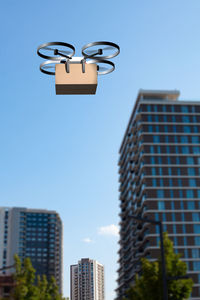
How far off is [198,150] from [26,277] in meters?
58.8

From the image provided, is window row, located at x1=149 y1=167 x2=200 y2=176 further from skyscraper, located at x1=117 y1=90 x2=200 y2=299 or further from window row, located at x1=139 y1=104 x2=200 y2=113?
window row, located at x1=139 y1=104 x2=200 y2=113

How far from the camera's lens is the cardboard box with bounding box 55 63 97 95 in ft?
13.8

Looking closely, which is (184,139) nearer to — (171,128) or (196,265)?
(171,128)

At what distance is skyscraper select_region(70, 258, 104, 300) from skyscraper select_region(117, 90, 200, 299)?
15.2 metres

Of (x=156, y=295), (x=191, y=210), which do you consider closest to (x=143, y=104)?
(x=191, y=210)

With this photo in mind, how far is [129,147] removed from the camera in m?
113

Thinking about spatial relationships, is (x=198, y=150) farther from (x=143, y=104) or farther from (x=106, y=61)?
(x=106, y=61)

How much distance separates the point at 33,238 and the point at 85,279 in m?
129

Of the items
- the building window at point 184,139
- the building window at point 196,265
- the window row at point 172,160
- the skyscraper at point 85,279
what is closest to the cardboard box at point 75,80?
the skyscraper at point 85,279

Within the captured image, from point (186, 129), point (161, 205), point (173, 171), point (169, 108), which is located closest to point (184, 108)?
point (169, 108)

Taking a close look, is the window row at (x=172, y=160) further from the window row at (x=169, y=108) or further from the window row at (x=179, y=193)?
the window row at (x=169, y=108)

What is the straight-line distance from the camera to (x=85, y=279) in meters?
58.1

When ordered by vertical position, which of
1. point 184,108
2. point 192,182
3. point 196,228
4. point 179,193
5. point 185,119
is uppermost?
point 184,108

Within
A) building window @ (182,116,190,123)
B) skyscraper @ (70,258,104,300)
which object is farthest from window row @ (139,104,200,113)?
skyscraper @ (70,258,104,300)
